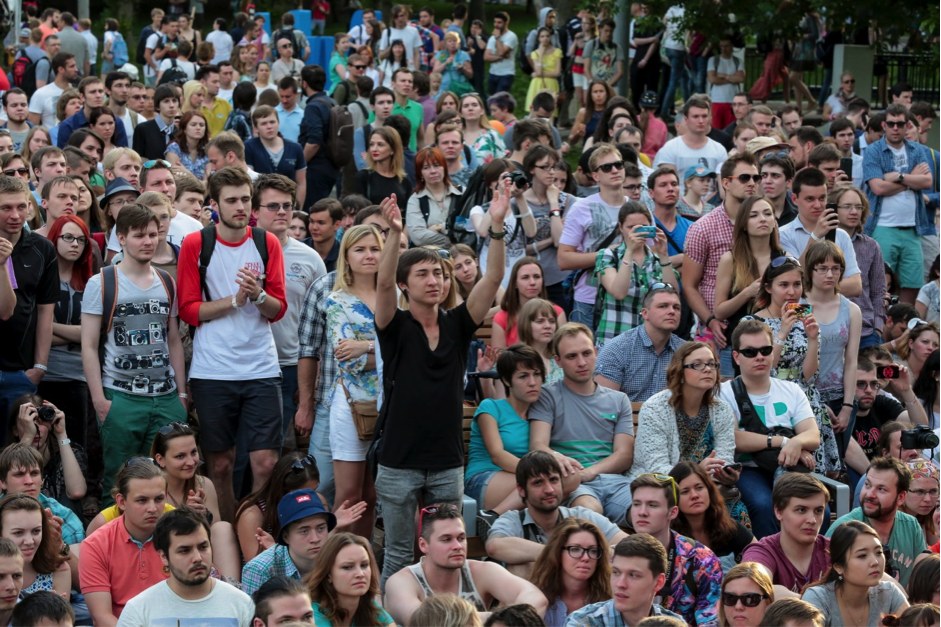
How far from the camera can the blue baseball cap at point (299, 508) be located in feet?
20.0

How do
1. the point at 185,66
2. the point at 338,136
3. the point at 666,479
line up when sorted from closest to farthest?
the point at 666,479
the point at 338,136
the point at 185,66

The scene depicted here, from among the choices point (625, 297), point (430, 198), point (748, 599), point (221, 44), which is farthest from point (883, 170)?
point (221, 44)

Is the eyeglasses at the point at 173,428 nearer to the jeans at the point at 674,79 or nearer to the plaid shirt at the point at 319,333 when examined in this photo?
the plaid shirt at the point at 319,333

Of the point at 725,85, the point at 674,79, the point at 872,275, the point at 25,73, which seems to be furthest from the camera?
the point at 674,79

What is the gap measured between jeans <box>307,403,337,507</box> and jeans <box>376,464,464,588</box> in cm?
88

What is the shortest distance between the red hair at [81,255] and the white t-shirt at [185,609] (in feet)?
7.73

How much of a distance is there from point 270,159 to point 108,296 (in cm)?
403

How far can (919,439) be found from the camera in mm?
7629

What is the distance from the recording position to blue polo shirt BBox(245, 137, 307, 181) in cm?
1067

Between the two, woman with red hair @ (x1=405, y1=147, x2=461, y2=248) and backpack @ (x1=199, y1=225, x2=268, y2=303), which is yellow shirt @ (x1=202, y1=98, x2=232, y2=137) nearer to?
woman with red hair @ (x1=405, y1=147, x2=461, y2=248)

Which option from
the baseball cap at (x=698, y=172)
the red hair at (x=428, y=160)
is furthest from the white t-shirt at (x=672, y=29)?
the red hair at (x=428, y=160)

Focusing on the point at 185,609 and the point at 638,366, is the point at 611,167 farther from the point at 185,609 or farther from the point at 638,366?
the point at 185,609

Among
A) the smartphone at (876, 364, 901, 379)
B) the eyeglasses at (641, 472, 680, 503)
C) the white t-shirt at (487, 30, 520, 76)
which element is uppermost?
the white t-shirt at (487, 30, 520, 76)

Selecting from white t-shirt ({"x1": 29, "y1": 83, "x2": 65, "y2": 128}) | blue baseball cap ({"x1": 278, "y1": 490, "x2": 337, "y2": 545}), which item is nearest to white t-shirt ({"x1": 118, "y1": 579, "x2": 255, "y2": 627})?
blue baseball cap ({"x1": 278, "y1": 490, "x2": 337, "y2": 545})
